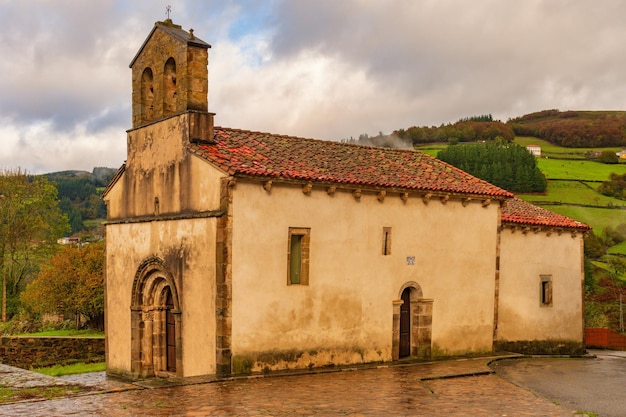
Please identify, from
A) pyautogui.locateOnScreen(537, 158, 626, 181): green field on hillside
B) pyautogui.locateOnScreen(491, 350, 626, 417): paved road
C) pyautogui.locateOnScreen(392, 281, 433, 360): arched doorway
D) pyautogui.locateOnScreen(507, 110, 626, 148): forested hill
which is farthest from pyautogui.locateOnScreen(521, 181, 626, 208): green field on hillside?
pyautogui.locateOnScreen(392, 281, 433, 360): arched doorway

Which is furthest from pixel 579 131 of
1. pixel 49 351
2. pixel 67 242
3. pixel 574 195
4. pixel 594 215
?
pixel 49 351

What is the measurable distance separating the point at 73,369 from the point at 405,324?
14.5 metres

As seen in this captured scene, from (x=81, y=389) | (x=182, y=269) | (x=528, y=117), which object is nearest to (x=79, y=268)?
(x=182, y=269)

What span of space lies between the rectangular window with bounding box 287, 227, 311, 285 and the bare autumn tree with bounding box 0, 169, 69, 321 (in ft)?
139

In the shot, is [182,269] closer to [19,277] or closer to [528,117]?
[19,277]

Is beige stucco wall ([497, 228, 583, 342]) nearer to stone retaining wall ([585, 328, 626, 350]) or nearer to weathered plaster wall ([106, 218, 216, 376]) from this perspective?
stone retaining wall ([585, 328, 626, 350])

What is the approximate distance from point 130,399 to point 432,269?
35.4 feet

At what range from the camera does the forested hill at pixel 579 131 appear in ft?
285

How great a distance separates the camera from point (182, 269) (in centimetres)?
1900

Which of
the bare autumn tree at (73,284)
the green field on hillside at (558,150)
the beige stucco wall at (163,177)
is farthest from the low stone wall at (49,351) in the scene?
the green field on hillside at (558,150)

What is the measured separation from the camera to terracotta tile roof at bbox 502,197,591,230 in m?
24.8

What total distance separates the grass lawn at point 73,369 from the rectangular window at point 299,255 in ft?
39.5

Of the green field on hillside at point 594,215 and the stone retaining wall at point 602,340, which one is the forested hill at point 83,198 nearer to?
the green field on hillside at point 594,215

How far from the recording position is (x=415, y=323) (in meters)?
21.7
